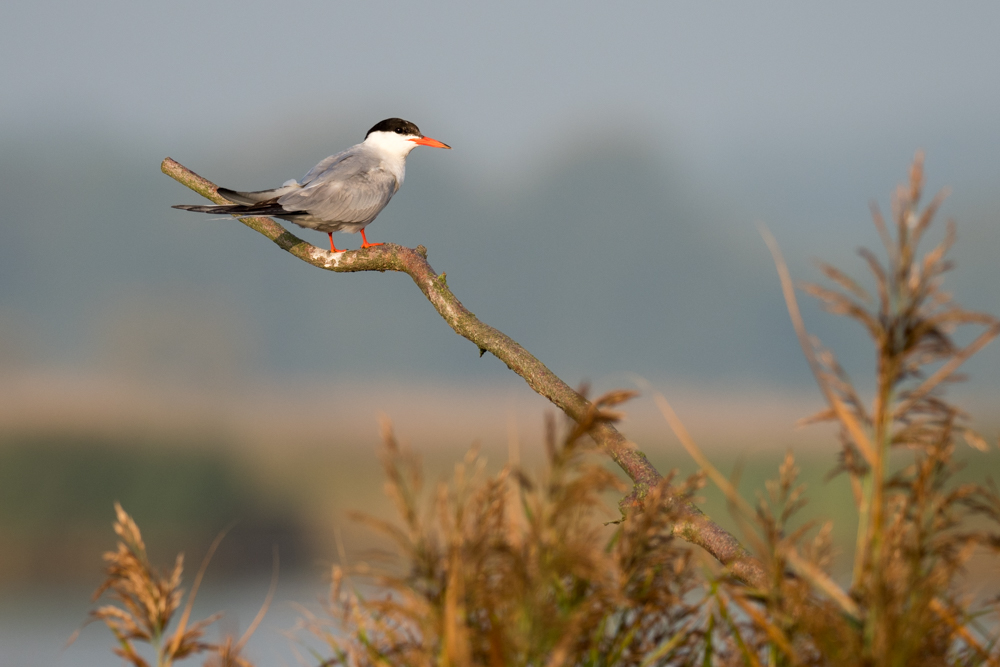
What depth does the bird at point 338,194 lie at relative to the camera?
6668 millimetres

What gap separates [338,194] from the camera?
7.44 meters

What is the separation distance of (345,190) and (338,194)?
12cm

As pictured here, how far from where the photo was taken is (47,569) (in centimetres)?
2064

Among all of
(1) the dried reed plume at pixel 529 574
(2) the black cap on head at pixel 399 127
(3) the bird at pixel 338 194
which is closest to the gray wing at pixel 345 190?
(3) the bird at pixel 338 194

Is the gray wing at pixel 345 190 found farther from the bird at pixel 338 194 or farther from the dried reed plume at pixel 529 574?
the dried reed plume at pixel 529 574

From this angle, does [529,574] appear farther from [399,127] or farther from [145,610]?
[399,127]

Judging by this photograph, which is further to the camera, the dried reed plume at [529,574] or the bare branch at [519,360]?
the bare branch at [519,360]

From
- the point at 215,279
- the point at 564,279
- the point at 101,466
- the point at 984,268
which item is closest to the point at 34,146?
the point at 215,279

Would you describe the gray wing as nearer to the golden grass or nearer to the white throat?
the white throat

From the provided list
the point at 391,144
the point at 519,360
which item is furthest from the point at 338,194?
the point at 519,360

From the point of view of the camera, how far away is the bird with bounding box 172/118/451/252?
6.67 m

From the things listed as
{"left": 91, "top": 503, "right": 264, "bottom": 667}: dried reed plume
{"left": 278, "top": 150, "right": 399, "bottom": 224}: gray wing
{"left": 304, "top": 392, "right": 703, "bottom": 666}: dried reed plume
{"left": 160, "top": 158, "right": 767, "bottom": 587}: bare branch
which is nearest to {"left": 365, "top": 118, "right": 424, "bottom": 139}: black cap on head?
{"left": 278, "top": 150, "right": 399, "bottom": 224}: gray wing

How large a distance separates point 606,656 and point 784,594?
2.03 feet

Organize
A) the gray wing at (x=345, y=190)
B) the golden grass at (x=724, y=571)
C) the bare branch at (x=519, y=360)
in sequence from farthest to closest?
the gray wing at (x=345, y=190), the bare branch at (x=519, y=360), the golden grass at (x=724, y=571)
